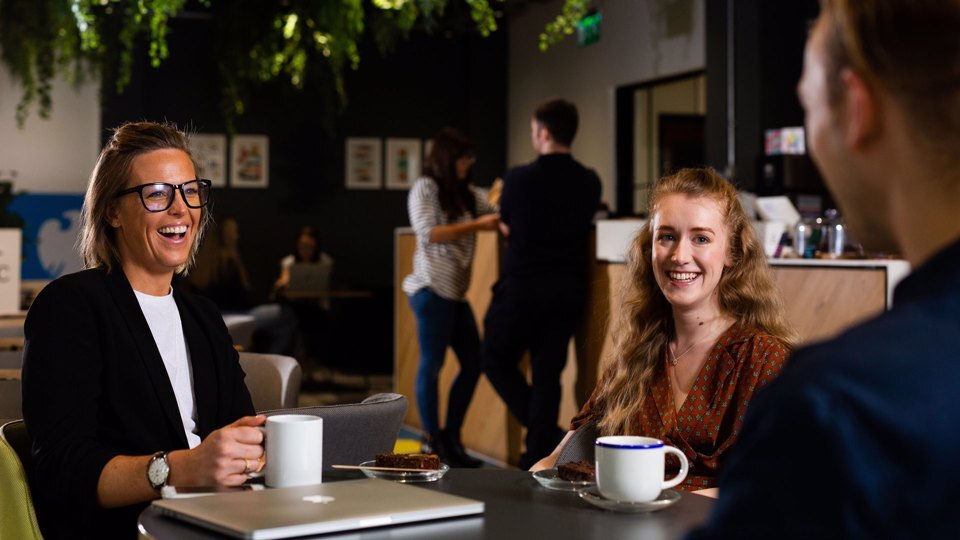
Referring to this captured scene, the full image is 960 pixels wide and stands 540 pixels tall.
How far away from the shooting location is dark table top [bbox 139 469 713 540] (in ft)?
4.19

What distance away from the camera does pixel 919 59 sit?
0.68 meters

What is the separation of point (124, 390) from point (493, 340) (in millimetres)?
3008

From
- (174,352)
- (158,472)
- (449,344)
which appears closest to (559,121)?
(449,344)

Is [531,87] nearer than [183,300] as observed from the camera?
No

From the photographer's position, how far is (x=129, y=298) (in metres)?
1.92

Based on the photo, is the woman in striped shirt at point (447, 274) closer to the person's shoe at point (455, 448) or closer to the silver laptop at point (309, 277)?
the person's shoe at point (455, 448)

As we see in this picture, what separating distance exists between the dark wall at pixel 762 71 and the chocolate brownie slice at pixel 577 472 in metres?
5.69

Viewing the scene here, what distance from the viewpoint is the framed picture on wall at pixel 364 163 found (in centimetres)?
1103

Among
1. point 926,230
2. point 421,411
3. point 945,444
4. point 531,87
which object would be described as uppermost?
point 531,87

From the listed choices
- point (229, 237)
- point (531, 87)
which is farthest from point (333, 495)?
point (531, 87)

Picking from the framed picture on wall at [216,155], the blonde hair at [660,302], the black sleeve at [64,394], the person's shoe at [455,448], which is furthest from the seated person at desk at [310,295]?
the black sleeve at [64,394]

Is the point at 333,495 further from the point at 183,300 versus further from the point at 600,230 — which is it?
the point at 600,230

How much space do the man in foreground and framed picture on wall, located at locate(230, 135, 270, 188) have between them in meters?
10.4

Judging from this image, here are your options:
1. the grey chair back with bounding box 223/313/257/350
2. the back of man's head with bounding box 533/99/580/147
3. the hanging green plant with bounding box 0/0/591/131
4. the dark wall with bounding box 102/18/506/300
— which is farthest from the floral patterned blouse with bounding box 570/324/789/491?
the dark wall with bounding box 102/18/506/300
